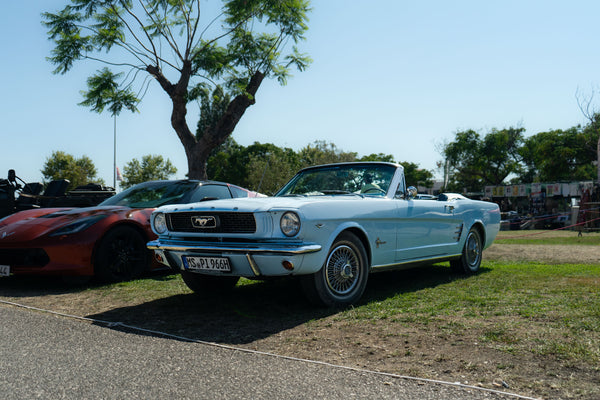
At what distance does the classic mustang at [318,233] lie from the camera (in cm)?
431

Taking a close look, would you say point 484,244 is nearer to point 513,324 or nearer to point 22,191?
point 513,324

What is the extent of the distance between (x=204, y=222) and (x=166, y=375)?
6.43 feet

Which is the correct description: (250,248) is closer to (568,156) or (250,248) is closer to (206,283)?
(206,283)

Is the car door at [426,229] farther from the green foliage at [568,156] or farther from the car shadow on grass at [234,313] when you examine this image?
the green foliage at [568,156]

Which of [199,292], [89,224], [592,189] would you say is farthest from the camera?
[592,189]

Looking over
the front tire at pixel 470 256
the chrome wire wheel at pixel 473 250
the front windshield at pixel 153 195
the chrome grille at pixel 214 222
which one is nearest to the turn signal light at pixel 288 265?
the chrome grille at pixel 214 222

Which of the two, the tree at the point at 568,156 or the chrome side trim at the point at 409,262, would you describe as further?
the tree at the point at 568,156

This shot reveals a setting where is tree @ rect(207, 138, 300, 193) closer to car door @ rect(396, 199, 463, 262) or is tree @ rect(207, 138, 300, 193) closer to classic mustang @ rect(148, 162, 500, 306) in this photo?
car door @ rect(396, 199, 463, 262)

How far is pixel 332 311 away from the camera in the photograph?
179 inches

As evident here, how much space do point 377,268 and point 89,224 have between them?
345 cm

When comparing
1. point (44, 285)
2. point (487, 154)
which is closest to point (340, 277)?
point (44, 285)

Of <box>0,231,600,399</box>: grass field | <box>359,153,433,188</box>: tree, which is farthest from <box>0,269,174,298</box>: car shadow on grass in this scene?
<box>359,153,433,188</box>: tree

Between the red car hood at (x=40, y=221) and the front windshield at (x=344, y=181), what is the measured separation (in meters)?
2.30

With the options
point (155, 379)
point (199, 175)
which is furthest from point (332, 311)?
point (199, 175)
